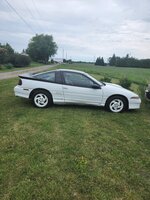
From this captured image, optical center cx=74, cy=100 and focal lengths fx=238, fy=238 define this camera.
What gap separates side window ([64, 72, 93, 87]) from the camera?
8.22 meters

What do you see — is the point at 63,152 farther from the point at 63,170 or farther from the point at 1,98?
the point at 1,98

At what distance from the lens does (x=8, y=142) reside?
4.87 metres

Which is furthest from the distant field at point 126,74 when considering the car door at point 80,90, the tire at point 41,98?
the tire at point 41,98

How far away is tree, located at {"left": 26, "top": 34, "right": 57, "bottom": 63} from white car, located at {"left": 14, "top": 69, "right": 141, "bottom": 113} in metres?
81.8

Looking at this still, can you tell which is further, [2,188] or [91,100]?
[91,100]

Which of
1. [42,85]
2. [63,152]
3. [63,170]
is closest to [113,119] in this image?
[42,85]

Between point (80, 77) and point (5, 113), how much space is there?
2820 millimetres

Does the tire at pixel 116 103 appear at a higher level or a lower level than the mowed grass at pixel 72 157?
higher

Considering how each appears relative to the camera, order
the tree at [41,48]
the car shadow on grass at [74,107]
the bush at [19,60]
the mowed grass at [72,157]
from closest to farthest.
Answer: the mowed grass at [72,157] < the car shadow on grass at [74,107] < the bush at [19,60] < the tree at [41,48]

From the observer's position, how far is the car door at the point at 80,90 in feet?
26.7

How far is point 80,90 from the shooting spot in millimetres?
8125

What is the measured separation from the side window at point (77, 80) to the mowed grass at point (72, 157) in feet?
4.35

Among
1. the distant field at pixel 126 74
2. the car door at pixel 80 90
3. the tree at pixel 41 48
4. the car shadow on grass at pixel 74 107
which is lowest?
the distant field at pixel 126 74

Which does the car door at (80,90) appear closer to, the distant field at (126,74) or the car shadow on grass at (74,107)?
the car shadow on grass at (74,107)
